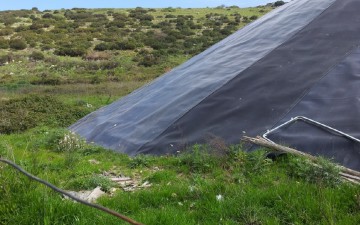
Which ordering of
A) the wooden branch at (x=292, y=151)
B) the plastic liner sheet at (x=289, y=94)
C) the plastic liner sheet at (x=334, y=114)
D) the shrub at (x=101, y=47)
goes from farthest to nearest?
the shrub at (x=101, y=47)
the plastic liner sheet at (x=289, y=94)
the plastic liner sheet at (x=334, y=114)
the wooden branch at (x=292, y=151)

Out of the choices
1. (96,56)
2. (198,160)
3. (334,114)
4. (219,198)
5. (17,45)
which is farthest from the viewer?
(17,45)

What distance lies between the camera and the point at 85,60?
26.8m

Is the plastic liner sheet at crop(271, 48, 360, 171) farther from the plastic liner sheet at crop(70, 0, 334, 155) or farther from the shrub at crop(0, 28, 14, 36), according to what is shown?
the shrub at crop(0, 28, 14, 36)

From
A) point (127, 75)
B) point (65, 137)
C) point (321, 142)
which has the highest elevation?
point (321, 142)

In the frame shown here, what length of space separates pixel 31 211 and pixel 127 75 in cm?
1880

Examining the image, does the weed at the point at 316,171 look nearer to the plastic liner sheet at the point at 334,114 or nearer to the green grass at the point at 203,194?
the green grass at the point at 203,194

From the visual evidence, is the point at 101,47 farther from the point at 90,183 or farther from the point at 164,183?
the point at 164,183

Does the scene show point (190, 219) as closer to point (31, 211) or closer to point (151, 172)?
point (31, 211)

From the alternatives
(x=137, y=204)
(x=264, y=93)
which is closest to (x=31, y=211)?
(x=137, y=204)

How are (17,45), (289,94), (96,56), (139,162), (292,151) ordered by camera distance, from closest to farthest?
(292,151) < (139,162) < (289,94) < (96,56) < (17,45)

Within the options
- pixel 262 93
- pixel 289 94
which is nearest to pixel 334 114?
pixel 289 94

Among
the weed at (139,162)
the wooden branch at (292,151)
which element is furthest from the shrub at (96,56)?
the wooden branch at (292,151)

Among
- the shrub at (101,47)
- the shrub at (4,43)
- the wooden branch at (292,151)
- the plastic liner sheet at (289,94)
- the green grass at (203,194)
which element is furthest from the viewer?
the shrub at (101,47)

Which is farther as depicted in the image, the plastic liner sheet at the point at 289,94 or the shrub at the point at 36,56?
the shrub at the point at 36,56
